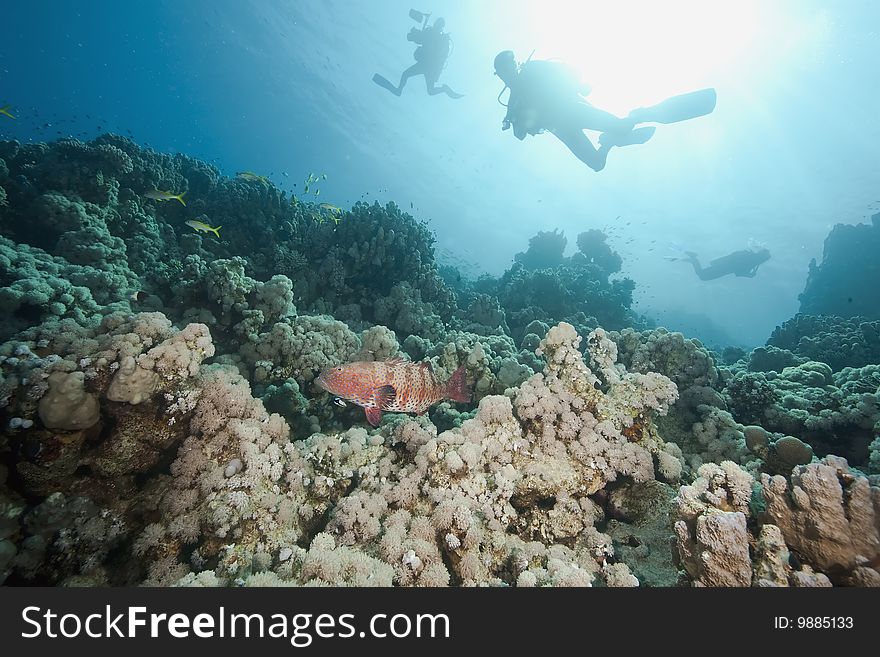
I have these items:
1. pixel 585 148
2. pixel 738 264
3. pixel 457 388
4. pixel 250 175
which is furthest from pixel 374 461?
pixel 738 264

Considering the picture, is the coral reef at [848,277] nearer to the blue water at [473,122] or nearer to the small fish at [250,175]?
the blue water at [473,122]

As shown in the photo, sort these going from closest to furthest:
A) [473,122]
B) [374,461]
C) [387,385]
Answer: [387,385], [374,461], [473,122]

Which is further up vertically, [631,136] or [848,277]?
[631,136]

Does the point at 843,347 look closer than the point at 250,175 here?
No

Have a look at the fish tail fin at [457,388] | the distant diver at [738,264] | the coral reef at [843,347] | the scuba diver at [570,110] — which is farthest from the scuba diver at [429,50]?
the distant diver at [738,264]

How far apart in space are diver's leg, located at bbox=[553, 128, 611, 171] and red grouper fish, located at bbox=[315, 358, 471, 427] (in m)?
16.1

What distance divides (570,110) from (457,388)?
16.4m

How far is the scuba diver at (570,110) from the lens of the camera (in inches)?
551

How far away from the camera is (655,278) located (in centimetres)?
9006

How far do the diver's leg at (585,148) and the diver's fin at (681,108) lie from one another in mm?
1850

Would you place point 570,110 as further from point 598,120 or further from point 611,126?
point 611,126

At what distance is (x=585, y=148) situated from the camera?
629 inches

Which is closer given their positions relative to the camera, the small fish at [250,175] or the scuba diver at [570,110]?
the small fish at [250,175]

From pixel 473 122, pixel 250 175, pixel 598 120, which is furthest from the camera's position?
pixel 473 122
